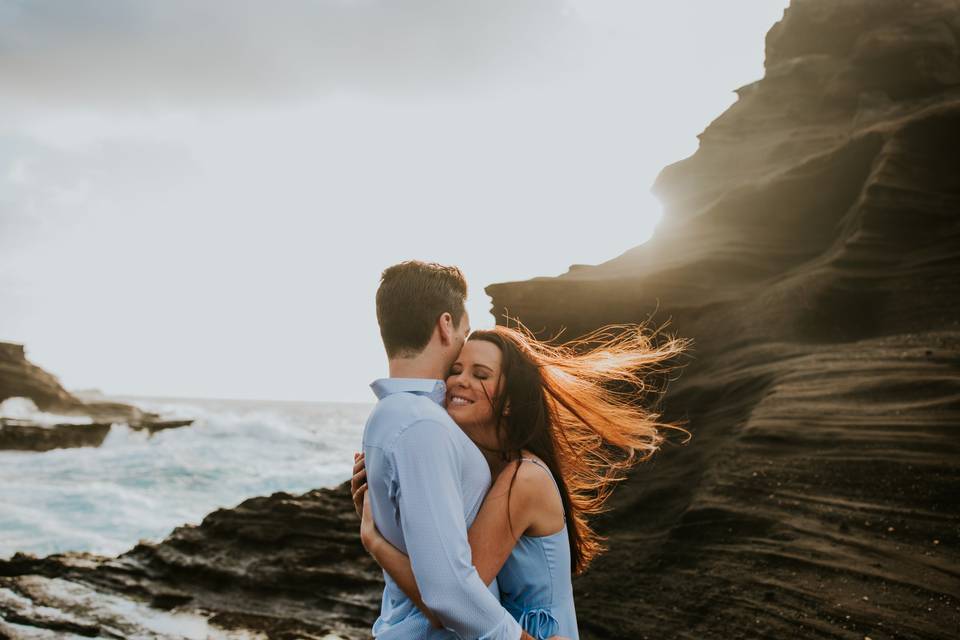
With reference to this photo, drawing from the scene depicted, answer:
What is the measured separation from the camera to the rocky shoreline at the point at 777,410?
6.87 m

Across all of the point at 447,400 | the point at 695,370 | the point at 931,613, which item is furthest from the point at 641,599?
the point at 447,400

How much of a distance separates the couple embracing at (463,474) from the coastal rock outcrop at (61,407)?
151 ft

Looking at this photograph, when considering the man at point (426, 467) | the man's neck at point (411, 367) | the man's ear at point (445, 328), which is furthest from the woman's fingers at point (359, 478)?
the man's ear at point (445, 328)

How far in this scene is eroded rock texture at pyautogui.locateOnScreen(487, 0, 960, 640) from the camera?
6.73 metres

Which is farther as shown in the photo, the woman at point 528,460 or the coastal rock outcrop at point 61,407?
the coastal rock outcrop at point 61,407

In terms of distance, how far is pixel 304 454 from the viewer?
42.6 meters

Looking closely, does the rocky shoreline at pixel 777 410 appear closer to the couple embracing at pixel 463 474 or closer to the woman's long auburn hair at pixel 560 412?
the woman's long auburn hair at pixel 560 412

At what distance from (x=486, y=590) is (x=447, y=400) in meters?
1.06

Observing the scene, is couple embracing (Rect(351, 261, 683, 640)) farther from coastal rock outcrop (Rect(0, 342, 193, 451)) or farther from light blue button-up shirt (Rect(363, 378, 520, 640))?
coastal rock outcrop (Rect(0, 342, 193, 451))

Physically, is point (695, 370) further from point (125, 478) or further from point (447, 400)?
point (125, 478)

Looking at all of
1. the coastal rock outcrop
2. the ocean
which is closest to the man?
the ocean

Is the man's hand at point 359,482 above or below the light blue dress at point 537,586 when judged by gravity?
above

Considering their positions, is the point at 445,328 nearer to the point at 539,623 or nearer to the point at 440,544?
the point at 440,544

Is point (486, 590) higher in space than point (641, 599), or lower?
higher
